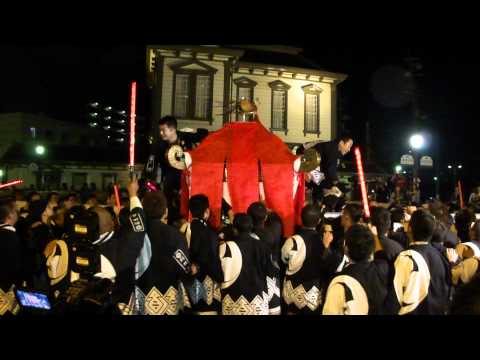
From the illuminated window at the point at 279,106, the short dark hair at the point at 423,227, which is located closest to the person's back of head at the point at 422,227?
the short dark hair at the point at 423,227

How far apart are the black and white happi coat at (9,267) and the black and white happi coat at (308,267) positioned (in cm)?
292

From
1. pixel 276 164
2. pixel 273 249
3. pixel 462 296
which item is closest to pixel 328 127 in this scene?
pixel 276 164

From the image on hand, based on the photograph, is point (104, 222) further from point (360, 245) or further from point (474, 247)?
point (474, 247)

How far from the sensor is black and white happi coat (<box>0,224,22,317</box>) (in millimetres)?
4445

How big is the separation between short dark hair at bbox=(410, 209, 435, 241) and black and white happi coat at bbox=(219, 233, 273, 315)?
1.66 meters

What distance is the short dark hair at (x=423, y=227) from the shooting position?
3.76 meters

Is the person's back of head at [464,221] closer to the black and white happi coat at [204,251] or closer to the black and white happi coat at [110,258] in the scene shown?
the black and white happi coat at [204,251]

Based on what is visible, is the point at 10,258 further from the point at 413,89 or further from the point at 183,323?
the point at 413,89

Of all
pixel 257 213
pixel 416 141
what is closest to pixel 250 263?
pixel 257 213

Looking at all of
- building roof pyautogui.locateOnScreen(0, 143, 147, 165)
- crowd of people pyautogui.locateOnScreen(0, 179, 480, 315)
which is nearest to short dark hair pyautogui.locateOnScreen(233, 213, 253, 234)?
crowd of people pyautogui.locateOnScreen(0, 179, 480, 315)

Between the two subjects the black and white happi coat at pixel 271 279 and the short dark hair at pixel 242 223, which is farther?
the black and white happi coat at pixel 271 279

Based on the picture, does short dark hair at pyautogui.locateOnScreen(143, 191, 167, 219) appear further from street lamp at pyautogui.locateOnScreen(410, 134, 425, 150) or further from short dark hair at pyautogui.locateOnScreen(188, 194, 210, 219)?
street lamp at pyautogui.locateOnScreen(410, 134, 425, 150)

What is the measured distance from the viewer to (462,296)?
1.81 m

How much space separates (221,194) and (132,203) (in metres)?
2.99
